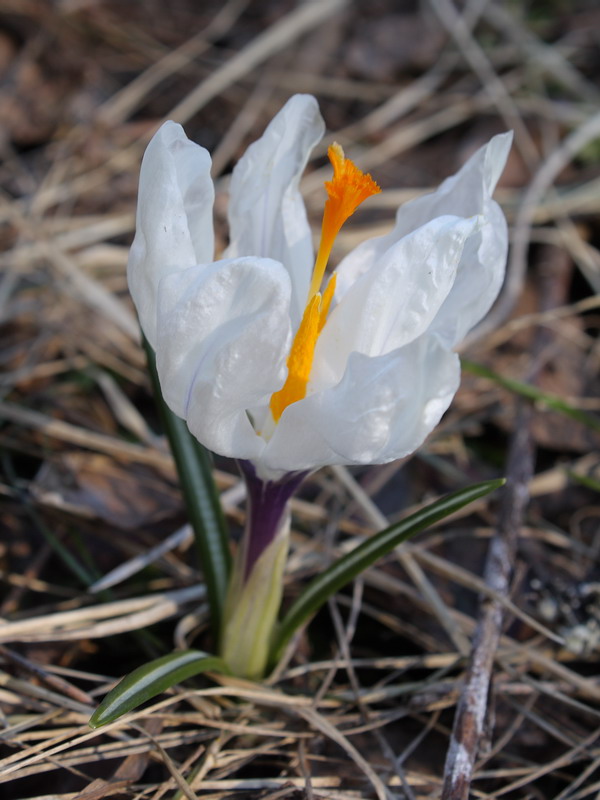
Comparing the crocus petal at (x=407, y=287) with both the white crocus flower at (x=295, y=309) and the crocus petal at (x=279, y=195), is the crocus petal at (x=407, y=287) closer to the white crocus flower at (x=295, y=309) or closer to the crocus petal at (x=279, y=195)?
the white crocus flower at (x=295, y=309)

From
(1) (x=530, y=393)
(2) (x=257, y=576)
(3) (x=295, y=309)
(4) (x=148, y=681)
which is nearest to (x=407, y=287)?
(3) (x=295, y=309)

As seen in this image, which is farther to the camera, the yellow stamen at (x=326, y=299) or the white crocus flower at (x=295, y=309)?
the yellow stamen at (x=326, y=299)

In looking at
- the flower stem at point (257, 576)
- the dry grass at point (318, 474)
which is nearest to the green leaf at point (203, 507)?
the flower stem at point (257, 576)

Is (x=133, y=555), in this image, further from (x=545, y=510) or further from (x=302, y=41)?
(x=302, y=41)

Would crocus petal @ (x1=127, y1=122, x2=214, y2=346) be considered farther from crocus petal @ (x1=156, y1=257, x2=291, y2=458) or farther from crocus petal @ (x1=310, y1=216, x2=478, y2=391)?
crocus petal @ (x1=310, y1=216, x2=478, y2=391)

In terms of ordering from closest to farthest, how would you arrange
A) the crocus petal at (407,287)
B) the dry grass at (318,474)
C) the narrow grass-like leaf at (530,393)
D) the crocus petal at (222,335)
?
the crocus petal at (222,335)
the crocus petal at (407,287)
the dry grass at (318,474)
the narrow grass-like leaf at (530,393)
